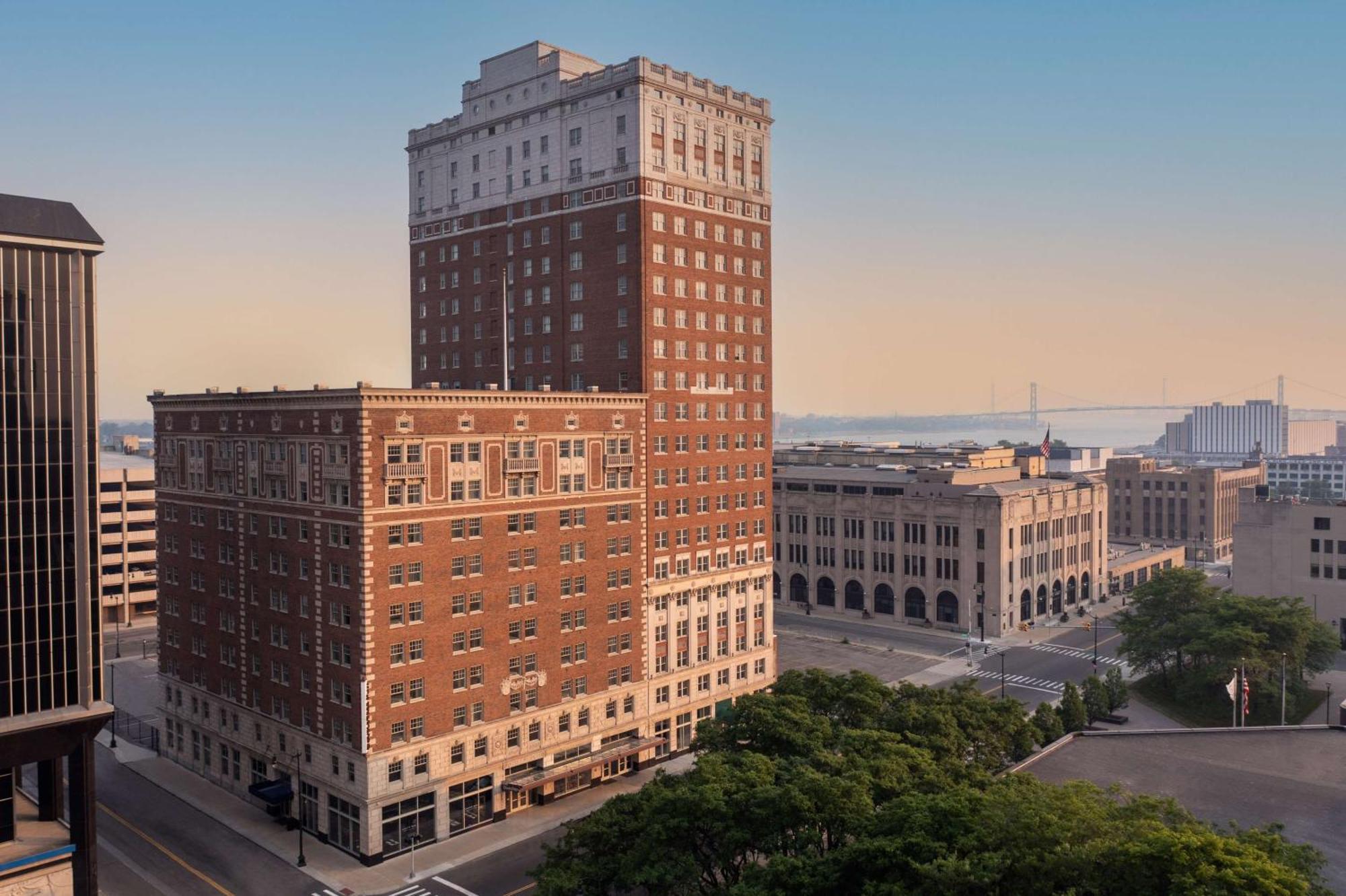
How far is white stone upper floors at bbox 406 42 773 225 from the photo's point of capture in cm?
8512

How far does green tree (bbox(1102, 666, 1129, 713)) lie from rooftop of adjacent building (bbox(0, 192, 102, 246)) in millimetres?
85831

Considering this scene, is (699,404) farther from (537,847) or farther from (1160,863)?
(1160,863)

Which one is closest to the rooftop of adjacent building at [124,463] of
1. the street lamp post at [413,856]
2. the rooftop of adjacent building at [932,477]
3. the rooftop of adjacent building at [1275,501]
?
the street lamp post at [413,856]

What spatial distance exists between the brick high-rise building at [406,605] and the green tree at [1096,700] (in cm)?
3471

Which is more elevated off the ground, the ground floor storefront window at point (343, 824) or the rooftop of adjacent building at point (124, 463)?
the rooftop of adjacent building at point (124, 463)

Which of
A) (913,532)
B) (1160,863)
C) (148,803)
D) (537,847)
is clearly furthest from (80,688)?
(913,532)

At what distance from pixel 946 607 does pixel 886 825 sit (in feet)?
318

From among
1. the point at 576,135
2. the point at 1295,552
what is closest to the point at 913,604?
the point at 1295,552

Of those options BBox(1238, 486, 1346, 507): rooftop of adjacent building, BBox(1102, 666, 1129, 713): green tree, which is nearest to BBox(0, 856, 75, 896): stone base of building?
BBox(1102, 666, 1129, 713): green tree

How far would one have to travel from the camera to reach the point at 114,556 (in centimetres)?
14000

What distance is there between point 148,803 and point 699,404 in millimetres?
52564

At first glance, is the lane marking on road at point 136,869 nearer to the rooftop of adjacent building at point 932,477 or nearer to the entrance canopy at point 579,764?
the entrance canopy at point 579,764

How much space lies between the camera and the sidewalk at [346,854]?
63219mm

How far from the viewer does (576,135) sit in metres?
88.0
